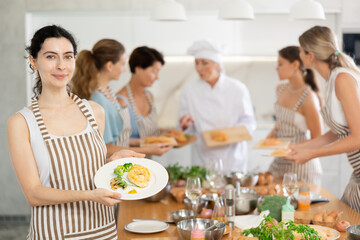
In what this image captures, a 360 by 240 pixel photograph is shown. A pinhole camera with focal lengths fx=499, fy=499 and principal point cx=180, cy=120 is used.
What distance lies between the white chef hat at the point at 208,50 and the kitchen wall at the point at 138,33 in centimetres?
129

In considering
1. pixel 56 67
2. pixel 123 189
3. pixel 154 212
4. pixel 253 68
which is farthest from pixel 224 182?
pixel 253 68

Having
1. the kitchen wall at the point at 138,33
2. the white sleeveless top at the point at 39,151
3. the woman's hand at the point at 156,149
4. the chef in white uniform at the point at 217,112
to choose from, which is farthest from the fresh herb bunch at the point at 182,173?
the kitchen wall at the point at 138,33

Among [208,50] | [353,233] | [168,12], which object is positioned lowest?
[353,233]

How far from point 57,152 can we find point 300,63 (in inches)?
98.1

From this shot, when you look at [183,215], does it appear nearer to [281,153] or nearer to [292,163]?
[281,153]

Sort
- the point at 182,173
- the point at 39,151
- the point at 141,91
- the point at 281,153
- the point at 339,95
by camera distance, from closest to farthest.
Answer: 1. the point at 39,151
2. the point at 339,95
3. the point at 281,153
4. the point at 182,173
5. the point at 141,91

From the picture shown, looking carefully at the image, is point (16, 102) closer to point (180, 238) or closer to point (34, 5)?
point (34, 5)

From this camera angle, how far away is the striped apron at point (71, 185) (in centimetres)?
218

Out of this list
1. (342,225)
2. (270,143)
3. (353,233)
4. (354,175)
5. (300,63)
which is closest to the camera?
(353,233)

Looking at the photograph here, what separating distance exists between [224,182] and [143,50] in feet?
4.77

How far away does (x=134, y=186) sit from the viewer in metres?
2.15

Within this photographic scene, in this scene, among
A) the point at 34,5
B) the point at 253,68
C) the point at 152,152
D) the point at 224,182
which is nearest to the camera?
the point at 224,182

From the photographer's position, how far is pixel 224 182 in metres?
3.13

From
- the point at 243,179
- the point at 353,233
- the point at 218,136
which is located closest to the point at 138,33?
the point at 218,136
